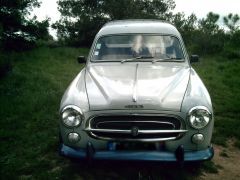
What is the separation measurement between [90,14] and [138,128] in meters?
15.6

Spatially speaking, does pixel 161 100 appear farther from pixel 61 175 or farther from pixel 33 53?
pixel 33 53

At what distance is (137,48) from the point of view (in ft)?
19.3

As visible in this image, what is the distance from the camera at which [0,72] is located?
33.1 ft

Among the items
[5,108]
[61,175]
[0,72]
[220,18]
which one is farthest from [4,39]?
[220,18]

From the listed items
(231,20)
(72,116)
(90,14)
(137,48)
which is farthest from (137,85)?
(231,20)

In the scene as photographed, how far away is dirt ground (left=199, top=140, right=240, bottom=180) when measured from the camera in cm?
482

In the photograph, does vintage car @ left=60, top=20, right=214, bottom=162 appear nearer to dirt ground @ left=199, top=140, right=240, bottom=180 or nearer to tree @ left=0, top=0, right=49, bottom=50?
dirt ground @ left=199, top=140, right=240, bottom=180

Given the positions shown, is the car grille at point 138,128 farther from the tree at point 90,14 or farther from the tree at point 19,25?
the tree at point 90,14

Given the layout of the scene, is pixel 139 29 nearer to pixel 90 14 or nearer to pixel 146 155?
pixel 146 155

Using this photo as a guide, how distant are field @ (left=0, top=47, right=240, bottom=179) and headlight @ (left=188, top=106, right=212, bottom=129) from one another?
82 cm

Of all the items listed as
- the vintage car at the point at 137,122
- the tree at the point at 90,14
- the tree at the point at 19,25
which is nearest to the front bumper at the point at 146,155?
the vintage car at the point at 137,122

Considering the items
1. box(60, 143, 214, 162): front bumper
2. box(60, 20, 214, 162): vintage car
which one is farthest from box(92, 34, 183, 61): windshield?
box(60, 143, 214, 162): front bumper

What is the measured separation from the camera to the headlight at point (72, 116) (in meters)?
4.21

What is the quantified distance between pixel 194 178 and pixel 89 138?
1453mm
